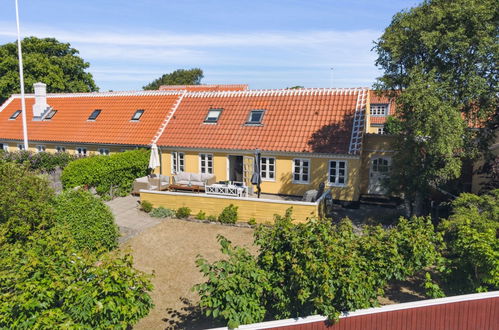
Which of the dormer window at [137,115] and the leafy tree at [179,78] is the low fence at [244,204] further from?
the leafy tree at [179,78]

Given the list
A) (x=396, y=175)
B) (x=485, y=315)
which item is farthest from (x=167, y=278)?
(x=396, y=175)

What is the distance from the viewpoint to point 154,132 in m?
25.9

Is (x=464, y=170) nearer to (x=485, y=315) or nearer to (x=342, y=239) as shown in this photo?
(x=485, y=315)

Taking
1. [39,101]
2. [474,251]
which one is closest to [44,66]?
[39,101]

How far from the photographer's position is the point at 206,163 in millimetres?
23922

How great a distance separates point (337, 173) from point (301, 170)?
6.91 ft

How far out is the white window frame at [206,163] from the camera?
78.2ft

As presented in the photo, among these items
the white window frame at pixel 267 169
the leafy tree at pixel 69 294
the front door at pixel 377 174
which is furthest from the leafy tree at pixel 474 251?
the white window frame at pixel 267 169

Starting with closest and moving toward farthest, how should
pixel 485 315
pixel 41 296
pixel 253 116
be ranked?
pixel 41 296 < pixel 485 315 < pixel 253 116

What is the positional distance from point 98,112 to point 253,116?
13382 mm

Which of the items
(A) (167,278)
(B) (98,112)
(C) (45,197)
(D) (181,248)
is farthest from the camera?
(B) (98,112)

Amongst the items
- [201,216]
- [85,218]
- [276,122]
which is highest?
[276,122]

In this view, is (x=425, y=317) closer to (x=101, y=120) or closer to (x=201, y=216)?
(x=201, y=216)

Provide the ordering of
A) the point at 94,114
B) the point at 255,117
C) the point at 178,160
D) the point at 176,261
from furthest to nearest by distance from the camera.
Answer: the point at 94,114 < the point at 178,160 < the point at 255,117 < the point at 176,261
